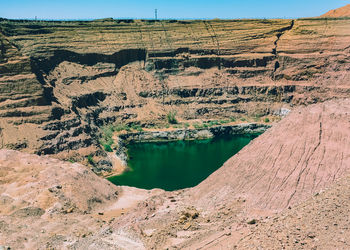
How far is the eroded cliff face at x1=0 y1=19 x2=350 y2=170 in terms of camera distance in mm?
66312

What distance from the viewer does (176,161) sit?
5334 centimetres

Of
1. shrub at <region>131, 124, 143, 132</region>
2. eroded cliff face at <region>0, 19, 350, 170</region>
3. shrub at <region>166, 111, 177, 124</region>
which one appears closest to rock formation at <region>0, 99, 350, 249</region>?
eroded cliff face at <region>0, 19, 350, 170</region>

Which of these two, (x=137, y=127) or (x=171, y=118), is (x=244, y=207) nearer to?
(x=137, y=127)

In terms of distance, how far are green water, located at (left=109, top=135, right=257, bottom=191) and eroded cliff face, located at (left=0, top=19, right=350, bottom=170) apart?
7370mm

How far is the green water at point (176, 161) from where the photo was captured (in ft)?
148

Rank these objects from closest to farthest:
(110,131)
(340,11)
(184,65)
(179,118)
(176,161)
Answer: (176,161) < (110,131) < (179,118) < (184,65) < (340,11)

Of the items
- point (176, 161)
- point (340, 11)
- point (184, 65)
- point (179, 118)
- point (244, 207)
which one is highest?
point (340, 11)

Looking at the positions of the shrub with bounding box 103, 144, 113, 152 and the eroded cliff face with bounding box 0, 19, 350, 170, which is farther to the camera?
the eroded cliff face with bounding box 0, 19, 350, 170

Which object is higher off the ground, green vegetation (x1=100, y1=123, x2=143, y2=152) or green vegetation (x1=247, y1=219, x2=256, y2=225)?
green vegetation (x1=247, y1=219, x2=256, y2=225)

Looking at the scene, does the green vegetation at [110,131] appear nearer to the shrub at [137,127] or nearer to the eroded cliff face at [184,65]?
the shrub at [137,127]

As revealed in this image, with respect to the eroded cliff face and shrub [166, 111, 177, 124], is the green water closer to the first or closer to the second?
shrub [166, 111, 177, 124]

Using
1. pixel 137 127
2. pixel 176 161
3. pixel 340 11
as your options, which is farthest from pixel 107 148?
pixel 340 11

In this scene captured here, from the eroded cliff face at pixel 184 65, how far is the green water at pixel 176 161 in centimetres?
737

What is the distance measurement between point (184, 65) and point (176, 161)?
1141 inches
